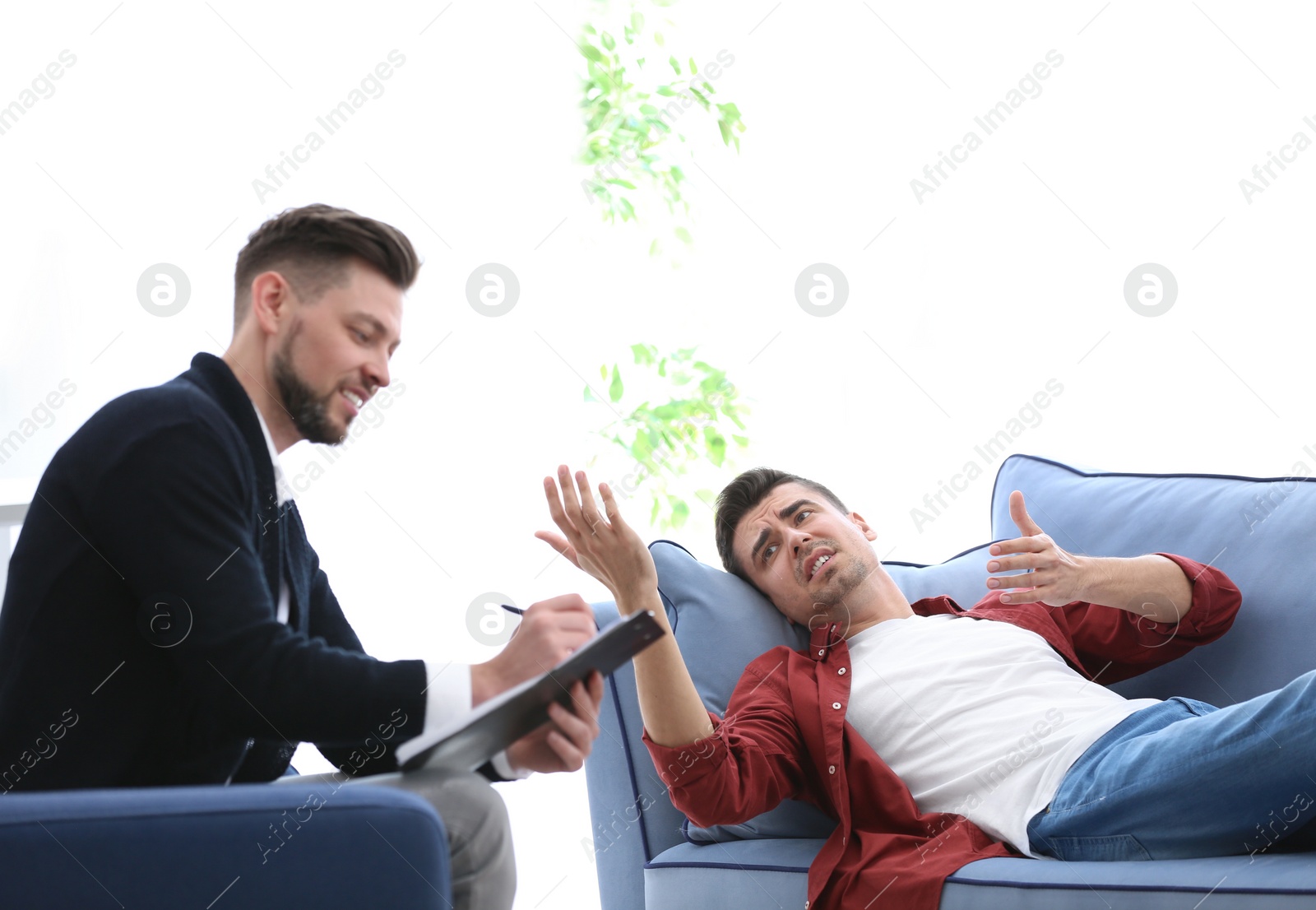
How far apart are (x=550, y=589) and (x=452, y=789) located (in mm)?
1497

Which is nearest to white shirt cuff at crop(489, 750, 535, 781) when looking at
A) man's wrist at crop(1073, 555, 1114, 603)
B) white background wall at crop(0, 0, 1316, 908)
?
man's wrist at crop(1073, 555, 1114, 603)

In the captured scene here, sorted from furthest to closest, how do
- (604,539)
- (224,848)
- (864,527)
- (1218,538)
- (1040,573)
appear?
(864,527) < (1218,538) < (1040,573) < (604,539) < (224,848)

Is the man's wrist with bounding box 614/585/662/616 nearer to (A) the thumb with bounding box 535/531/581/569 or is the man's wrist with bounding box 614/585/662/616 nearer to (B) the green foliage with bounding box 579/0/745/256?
(A) the thumb with bounding box 535/531/581/569

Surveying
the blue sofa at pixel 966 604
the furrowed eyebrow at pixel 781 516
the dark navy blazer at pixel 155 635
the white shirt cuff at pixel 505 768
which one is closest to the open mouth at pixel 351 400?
the dark navy blazer at pixel 155 635

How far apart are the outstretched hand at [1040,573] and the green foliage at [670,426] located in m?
1.02

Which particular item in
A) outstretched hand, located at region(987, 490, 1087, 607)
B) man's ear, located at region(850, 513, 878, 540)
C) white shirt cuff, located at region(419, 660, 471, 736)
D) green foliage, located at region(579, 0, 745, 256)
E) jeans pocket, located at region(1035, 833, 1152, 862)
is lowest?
jeans pocket, located at region(1035, 833, 1152, 862)

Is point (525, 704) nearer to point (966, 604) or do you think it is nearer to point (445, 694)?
point (445, 694)

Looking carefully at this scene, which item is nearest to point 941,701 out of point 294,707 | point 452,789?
point 452,789

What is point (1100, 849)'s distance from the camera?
1220 millimetres

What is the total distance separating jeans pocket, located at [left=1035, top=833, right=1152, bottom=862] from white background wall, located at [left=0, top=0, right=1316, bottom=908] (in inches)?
52.7

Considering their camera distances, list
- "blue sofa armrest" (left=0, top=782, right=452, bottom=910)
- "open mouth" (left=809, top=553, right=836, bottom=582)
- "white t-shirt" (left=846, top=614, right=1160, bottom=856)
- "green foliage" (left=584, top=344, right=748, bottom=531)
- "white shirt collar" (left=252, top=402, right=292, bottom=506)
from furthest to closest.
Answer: "green foliage" (left=584, top=344, right=748, bottom=531), "open mouth" (left=809, top=553, right=836, bottom=582), "white t-shirt" (left=846, top=614, right=1160, bottom=856), "white shirt collar" (left=252, top=402, right=292, bottom=506), "blue sofa armrest" (left=0, top=782, right=452, bottom=910)

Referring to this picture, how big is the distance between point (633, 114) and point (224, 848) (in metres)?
2.03

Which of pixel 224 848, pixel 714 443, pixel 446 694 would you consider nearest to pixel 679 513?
pixel 714 443

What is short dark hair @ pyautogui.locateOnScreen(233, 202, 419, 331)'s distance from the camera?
45.6 inches
